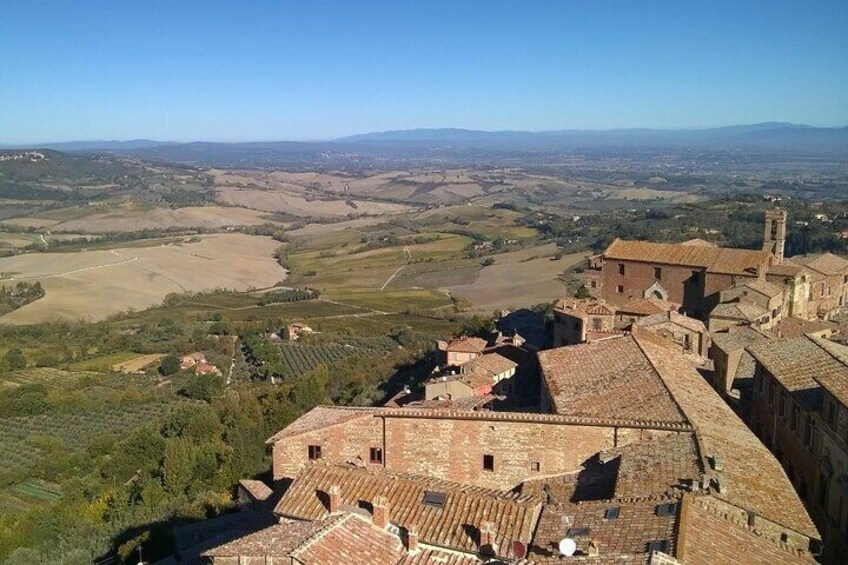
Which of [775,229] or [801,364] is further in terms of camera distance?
[775,229]

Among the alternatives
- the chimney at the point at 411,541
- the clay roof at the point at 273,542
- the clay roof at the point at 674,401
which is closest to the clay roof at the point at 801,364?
the clay roof at the point at 674,401

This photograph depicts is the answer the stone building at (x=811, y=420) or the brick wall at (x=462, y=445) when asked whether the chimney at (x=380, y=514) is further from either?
the stone building at (x=811, y=420)

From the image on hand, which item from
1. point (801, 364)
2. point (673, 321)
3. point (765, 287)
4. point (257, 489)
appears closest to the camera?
point (801, 364)

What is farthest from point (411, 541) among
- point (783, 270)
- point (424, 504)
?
point (783, 270)

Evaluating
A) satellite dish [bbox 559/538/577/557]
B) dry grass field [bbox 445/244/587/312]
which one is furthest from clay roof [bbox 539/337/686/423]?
dry grass field [bbox 445/244/587/312]

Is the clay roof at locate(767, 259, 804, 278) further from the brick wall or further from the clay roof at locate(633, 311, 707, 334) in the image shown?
the brick wall

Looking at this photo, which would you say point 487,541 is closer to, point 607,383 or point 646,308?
point 607,383
